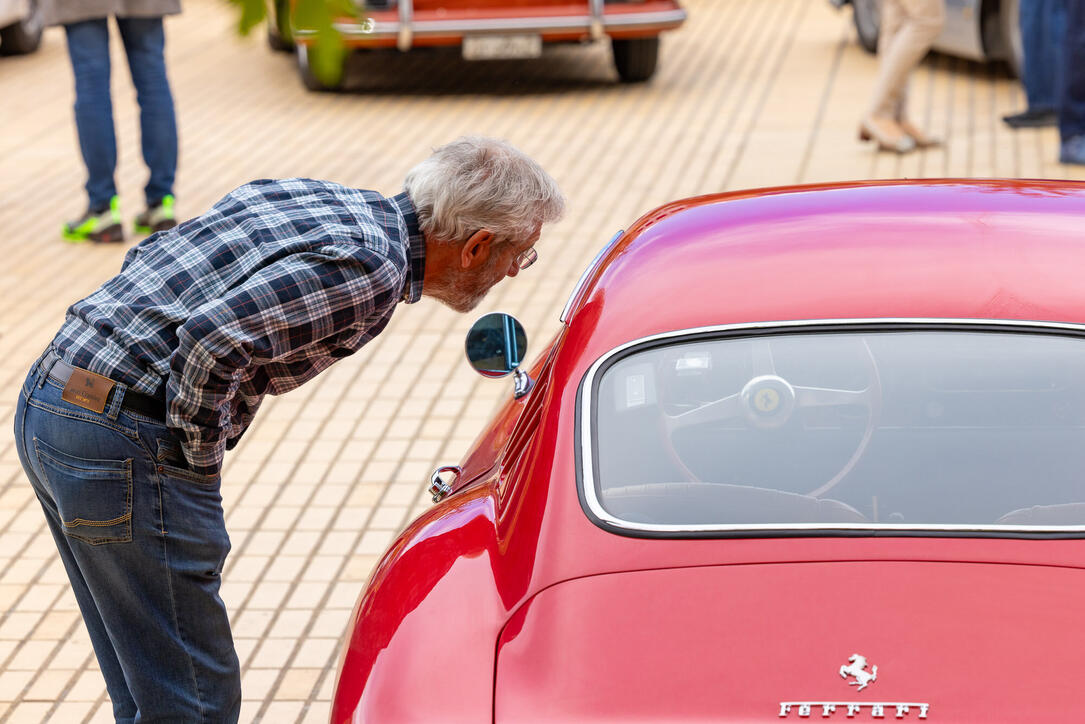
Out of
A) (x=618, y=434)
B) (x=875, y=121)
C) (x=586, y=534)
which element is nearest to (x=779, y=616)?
(x=586, y=534)

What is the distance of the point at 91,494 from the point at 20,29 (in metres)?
10.9

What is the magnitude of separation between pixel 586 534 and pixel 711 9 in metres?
12.5

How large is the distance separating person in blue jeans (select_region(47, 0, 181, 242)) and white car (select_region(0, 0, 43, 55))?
17.7ft

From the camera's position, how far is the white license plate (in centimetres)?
974

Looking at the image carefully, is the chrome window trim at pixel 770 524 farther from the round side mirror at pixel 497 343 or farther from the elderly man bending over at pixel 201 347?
the round side mirror at pixel 497 343

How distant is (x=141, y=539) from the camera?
2639mm

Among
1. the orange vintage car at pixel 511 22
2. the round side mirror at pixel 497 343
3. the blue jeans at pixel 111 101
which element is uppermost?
the round side mirror at pixel 497 343

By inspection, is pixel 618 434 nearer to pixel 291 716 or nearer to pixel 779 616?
pixel 779 616

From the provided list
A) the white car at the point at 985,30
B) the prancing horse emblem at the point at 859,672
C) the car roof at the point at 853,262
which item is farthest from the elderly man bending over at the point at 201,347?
the white car at the point at 985,30

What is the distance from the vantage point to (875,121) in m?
8.45

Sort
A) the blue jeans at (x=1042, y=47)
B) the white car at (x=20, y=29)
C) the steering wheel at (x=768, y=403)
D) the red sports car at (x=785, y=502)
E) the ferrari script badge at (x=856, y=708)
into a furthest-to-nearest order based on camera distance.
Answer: the white car at (x=20, y=29) → the blue jeans at (x=1042, y=47) → the steering wheel at (x=768, y=403) → the red sports car at (x=785, y=502) → the ferrari script badge at (x=856, y=708)

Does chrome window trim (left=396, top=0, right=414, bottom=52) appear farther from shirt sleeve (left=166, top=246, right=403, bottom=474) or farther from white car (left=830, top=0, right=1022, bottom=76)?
shirt sleeve (left=166, top=246, right=403, bottom=474)

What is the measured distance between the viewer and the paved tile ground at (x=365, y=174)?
4172mm

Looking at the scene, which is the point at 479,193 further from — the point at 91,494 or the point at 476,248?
the point at 91,494
